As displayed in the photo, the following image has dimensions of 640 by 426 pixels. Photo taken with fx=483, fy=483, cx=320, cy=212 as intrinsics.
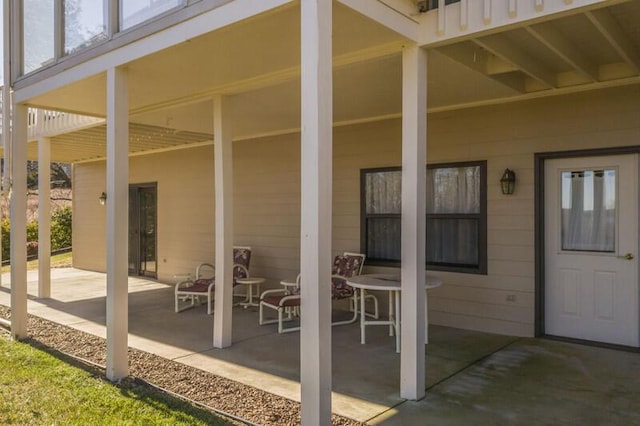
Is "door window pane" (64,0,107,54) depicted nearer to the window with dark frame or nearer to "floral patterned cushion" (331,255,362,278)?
the window with dark frame

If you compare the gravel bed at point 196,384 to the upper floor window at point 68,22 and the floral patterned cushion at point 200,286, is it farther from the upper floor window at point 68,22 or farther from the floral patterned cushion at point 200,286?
the upper floor window at point 68,22

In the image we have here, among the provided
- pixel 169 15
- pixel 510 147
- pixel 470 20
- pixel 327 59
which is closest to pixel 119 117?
pixel 169 15

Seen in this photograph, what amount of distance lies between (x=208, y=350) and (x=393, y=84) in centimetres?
328

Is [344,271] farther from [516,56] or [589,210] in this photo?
[516,56]

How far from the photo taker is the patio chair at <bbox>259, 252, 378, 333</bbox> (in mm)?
5645

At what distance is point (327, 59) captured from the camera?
2.77m

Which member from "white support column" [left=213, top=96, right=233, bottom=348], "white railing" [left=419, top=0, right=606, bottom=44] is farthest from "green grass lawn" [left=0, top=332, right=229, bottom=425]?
"white railing" [left=419, top=0, right=606, bottom=44]

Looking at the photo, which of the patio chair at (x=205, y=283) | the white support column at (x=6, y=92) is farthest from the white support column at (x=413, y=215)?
the white support column at (x=6, y=92)

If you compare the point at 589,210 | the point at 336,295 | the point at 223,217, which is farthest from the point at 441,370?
the point at 223,217

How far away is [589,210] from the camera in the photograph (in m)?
5.02

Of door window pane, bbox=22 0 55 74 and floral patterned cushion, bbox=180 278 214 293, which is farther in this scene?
floral patterned cushion, bbox=180 278 214 293

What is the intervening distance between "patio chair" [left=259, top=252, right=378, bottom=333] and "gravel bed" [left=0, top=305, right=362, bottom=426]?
58.7 inches

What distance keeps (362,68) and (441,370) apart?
2743 mm

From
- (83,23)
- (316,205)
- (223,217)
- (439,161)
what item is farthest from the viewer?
(439,161)
